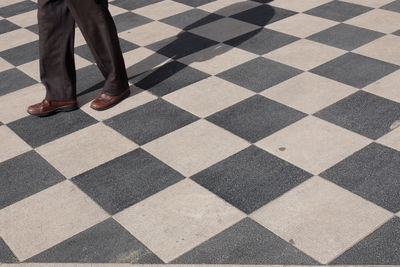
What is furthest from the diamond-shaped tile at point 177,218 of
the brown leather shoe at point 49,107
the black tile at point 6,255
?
the brown leather shoe at point 49,107

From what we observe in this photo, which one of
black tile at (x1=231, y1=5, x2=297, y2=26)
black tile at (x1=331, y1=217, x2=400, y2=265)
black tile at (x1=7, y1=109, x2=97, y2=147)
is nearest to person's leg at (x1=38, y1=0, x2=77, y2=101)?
black tile at (x1=7, y1=109, x2=97, y2=147)

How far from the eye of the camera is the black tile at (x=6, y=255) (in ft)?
8.66

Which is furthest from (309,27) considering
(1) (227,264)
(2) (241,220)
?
(1) (227,264)

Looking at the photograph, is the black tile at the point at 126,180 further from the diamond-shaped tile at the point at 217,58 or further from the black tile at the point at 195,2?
the black tile at the point at 195,2

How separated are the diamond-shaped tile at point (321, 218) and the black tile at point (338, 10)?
2.35 metres

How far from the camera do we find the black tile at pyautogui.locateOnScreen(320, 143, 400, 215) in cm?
282

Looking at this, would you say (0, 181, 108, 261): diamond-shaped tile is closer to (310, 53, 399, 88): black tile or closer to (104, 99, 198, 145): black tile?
(104, 99, 198, 145): black tile

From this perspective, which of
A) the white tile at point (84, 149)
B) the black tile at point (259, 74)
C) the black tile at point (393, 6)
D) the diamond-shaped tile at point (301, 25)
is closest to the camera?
the white tile at point (84, 149)

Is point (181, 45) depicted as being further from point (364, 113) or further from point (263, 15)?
point (364, 113)

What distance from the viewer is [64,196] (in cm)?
304

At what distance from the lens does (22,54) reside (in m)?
4.86

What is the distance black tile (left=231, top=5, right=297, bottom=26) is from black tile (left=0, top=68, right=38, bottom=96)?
174cm

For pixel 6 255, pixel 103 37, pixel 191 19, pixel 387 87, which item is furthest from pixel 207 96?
pixel 6 255

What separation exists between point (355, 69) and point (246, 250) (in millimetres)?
1885
